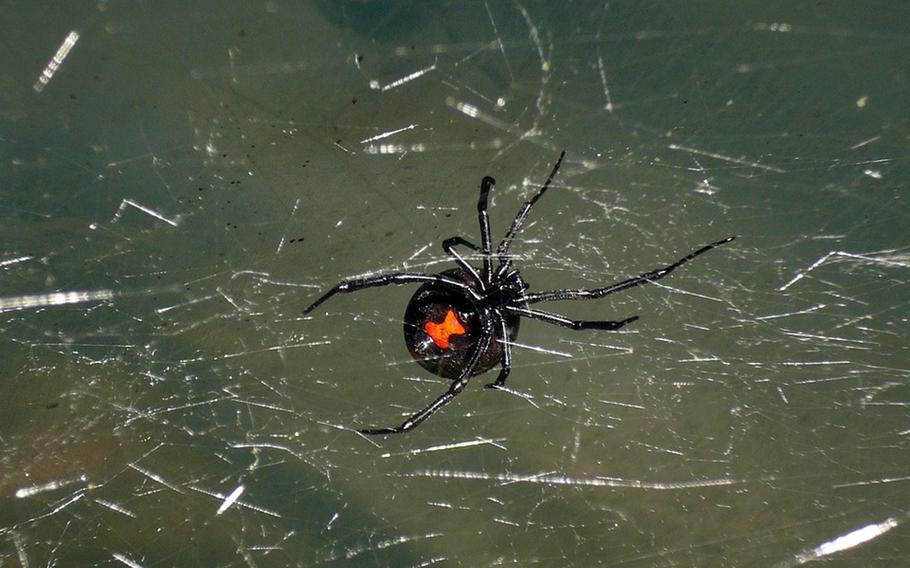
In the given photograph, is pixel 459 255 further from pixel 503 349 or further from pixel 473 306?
pixel 503 349

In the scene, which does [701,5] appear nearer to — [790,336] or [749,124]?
[749,124]

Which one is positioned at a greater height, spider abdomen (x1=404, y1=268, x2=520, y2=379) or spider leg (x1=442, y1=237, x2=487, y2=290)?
spider leg (x1=442, y1=237, x2=487, y2=290)

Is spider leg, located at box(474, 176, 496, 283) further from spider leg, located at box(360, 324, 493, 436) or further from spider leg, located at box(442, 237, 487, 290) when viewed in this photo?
spider leg, located at box(360, 324, 493, 436)

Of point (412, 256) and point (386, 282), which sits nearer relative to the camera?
point (386, 282)

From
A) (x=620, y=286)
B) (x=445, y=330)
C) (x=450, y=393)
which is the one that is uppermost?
(x=620, y=286)

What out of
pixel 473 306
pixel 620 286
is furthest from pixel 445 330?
pixel 620 286

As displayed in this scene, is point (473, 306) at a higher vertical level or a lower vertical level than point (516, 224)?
lower

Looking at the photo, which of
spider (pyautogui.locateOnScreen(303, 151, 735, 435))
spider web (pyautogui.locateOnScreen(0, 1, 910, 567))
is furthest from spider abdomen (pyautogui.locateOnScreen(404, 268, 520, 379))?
spider web (pyautogui.locateOnScreen(0, 1, 910, 567))
